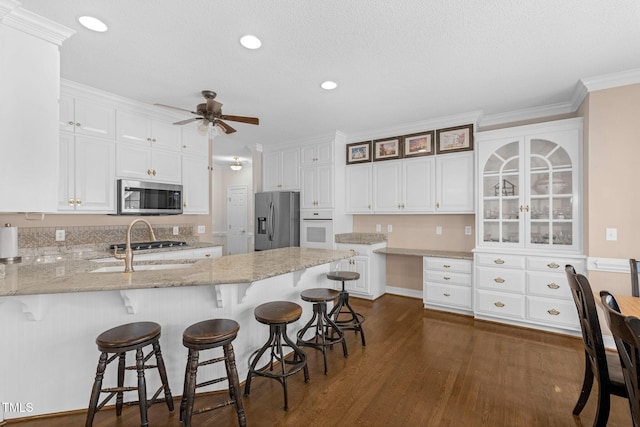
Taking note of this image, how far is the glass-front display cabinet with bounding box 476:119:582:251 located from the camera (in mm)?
3213

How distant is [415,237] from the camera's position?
181 inches

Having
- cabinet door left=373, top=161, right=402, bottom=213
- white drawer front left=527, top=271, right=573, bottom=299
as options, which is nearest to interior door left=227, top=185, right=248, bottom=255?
cabinet door left=373, top=161, right=402, bottom=213

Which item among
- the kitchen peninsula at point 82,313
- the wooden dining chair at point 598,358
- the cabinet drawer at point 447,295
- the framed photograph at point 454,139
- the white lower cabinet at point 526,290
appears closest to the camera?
the wooden dining chair at point 598,358

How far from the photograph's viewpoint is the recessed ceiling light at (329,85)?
2.92m

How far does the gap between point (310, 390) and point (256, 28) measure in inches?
104

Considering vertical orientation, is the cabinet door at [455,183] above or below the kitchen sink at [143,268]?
above

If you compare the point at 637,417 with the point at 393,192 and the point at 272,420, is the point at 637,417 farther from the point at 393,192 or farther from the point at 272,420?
the point at 393,192

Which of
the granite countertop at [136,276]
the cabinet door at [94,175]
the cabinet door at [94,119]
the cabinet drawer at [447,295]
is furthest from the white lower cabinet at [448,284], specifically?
the cabinet door at [94,119]

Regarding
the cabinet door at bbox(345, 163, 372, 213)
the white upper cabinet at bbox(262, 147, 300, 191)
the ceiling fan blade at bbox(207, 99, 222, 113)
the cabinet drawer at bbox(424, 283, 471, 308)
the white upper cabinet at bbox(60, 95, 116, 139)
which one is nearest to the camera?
the ceiling fan blade at bbox(207, 99, 222, 113)

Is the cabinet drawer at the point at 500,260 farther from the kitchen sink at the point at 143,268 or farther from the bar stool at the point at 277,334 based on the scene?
the kitchen sink at the point at 143,268

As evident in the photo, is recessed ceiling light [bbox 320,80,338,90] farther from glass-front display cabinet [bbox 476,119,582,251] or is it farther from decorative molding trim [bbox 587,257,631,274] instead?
decorative molding trim [bbox 587,257,631,274]

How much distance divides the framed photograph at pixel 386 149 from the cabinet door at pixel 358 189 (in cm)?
22

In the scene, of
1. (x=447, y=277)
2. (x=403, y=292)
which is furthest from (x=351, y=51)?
(x=403, y=292)

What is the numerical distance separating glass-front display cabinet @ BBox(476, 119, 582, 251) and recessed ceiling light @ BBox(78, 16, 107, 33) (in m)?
3.91
